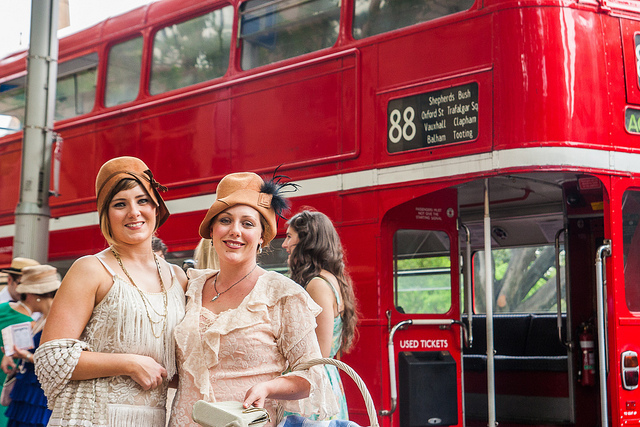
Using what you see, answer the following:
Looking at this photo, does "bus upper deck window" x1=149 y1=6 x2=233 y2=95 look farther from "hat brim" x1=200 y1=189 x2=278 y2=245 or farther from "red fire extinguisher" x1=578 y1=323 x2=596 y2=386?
"hat brim" x1=200 y1=189 x2=278 y2=245

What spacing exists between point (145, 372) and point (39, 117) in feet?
16.4

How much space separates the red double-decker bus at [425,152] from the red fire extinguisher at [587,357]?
0.03 feet

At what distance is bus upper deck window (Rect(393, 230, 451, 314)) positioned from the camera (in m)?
5.27

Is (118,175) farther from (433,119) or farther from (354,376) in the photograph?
(433,119)

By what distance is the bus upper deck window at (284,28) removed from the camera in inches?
225

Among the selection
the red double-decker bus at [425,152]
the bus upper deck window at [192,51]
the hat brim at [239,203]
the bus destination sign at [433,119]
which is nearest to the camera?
the hat brim at [239,203]

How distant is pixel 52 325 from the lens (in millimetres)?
2133

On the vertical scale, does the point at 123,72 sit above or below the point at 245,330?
above

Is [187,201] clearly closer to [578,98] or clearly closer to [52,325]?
[578,98]

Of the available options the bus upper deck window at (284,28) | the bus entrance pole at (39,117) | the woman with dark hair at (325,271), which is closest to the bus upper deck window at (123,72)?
the bus entrance pole at (39,117)

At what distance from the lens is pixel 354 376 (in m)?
1.90

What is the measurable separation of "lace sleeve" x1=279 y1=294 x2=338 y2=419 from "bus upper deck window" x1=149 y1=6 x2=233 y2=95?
4.45 meters

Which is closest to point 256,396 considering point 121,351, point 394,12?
point 121,351

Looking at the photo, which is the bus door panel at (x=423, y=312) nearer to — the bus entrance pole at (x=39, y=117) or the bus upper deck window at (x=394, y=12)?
the bus upper deck window at (x=394, y=12)
